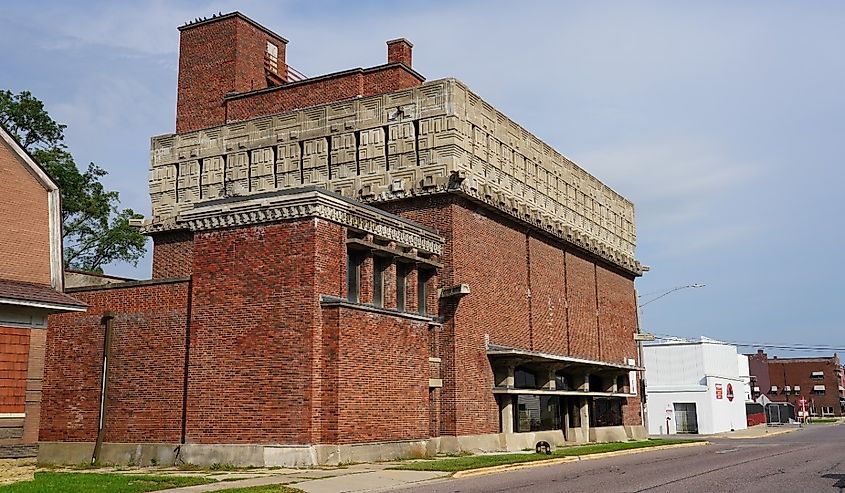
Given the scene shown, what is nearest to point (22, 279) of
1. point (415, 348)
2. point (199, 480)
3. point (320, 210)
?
point (199, 480)

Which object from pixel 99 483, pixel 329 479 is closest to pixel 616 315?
pixel 329 479

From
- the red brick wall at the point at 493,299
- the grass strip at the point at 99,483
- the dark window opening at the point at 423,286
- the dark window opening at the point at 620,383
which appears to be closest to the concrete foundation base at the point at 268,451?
the red brick wall at the point at 493,299

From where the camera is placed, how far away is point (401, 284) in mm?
29734

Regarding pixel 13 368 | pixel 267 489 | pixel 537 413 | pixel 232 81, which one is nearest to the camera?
pixel 267 489

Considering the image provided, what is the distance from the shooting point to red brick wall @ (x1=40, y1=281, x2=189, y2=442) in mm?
26906

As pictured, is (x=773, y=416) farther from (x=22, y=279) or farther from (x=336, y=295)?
(x=22, y=279)

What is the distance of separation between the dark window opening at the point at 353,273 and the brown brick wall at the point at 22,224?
890 centimetres

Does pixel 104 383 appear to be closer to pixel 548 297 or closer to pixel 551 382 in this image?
pixel 551 382

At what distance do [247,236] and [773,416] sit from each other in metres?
92.7

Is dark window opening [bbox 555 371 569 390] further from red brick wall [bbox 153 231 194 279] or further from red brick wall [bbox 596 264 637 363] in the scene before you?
red brick wall [bbox 153 231 194 279]

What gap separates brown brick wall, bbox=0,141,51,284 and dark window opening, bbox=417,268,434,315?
12.8m

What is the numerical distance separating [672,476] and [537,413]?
14.2m

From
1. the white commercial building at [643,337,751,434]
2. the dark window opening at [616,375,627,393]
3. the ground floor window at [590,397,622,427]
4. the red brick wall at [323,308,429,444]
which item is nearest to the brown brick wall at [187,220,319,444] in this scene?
the red brick wall at [323,308,429,444]

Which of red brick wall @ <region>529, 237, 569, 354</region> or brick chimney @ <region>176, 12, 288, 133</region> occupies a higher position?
brick chimney @ <region>176, 12, 288, 133</region>
